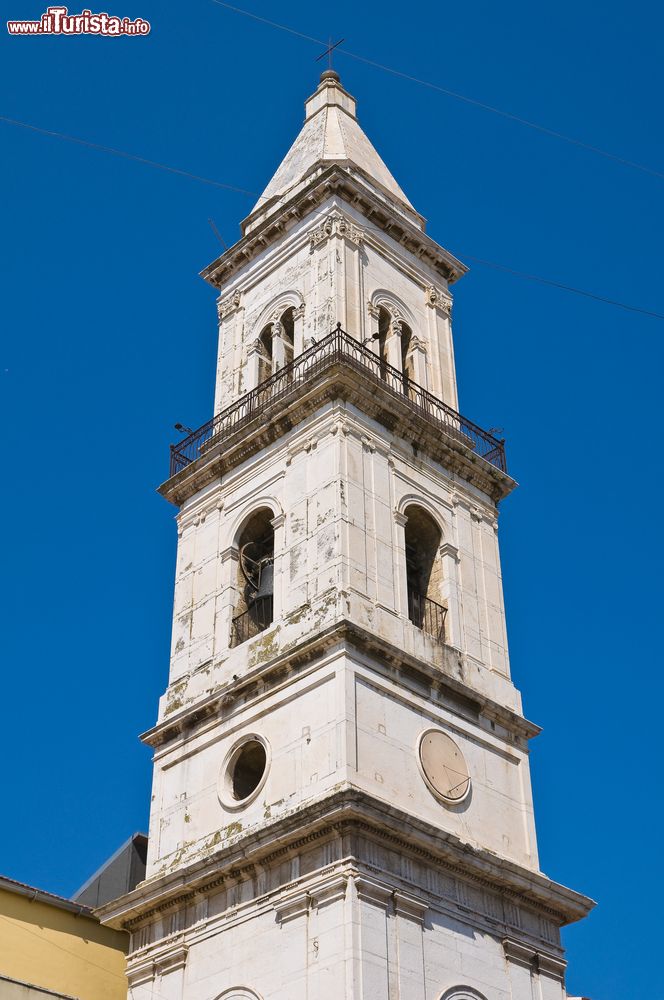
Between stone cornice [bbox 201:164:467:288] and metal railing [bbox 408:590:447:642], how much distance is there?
12305 mm

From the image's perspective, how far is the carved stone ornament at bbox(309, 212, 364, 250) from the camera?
41000 millimetres

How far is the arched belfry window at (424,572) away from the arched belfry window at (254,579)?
3.47 m

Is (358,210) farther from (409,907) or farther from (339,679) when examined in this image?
(409,907)

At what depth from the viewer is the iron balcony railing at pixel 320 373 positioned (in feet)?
120

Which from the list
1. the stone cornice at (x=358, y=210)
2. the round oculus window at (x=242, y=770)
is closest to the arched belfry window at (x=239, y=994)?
the round oculus window at (x=242, y=770)

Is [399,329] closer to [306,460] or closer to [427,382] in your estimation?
[427,382]

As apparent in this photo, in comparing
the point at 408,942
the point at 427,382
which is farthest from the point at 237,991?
the point at 427,382

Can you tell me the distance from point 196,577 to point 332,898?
454 inches

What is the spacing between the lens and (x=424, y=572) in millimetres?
36719

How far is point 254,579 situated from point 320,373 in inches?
214

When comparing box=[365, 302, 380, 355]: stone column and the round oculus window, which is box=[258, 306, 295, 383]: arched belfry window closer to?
box=[365, 302, 380, 355]: stone column

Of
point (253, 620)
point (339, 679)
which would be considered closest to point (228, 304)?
point (253, 620)

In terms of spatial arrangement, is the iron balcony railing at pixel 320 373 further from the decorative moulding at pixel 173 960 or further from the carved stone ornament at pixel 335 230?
the decorative moulding at pixel 173 960

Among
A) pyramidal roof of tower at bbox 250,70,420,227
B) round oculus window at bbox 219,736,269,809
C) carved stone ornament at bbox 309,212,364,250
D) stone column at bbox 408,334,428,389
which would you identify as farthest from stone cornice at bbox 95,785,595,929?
pyramidal roof of tower at bbox 250,70,420,227
